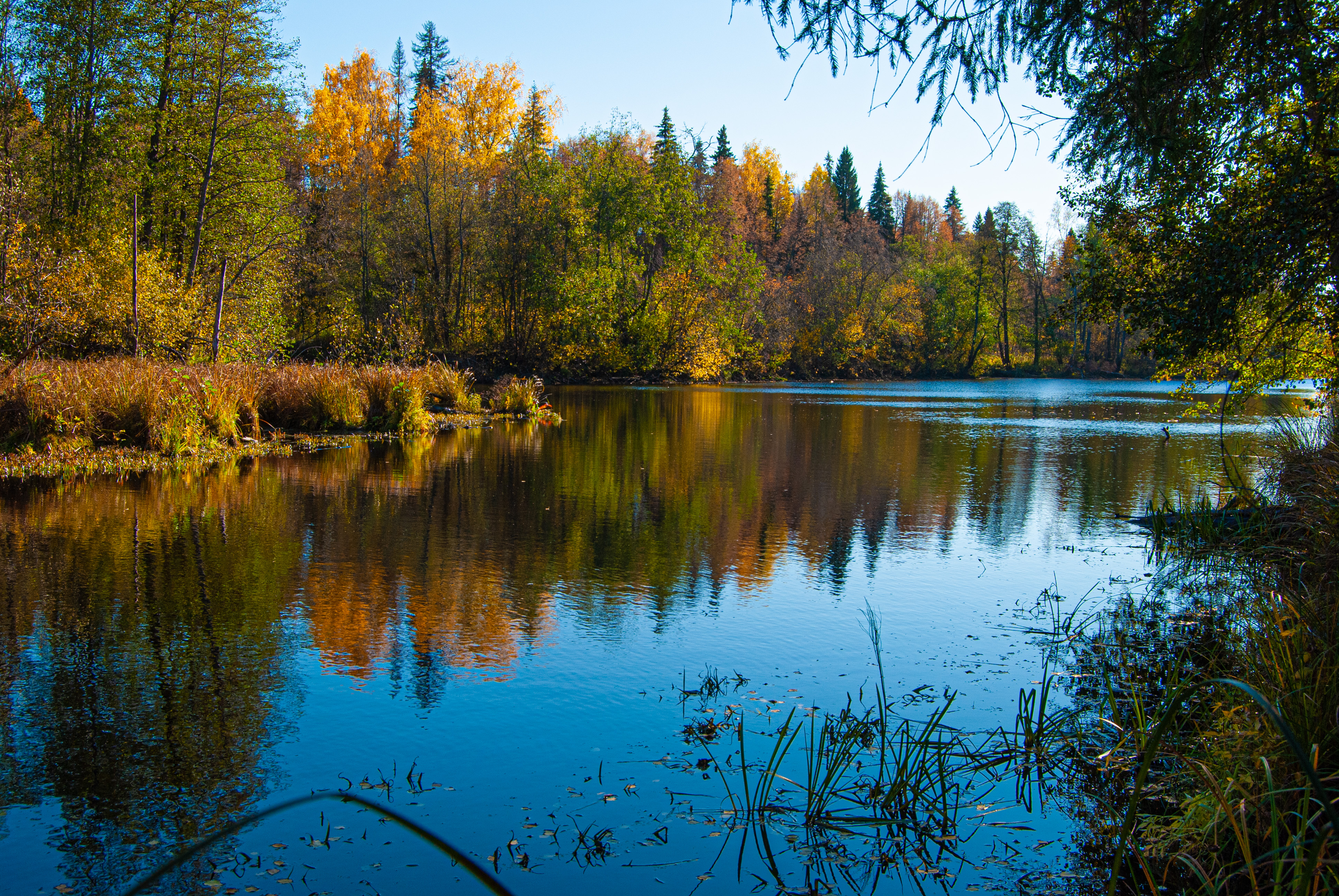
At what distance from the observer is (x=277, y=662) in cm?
596

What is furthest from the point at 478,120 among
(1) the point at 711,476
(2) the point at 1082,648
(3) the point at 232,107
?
(2) the point at 1082,648

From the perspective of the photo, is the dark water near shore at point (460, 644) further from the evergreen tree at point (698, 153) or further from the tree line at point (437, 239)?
the evergreen tree at point (698, 153)

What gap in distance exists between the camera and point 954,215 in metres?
105

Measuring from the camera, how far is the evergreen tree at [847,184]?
8606cm

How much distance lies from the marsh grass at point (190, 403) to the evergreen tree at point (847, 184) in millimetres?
71463

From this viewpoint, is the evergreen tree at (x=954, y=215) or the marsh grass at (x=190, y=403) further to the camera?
the evergreen tree at (x=954, y=215)

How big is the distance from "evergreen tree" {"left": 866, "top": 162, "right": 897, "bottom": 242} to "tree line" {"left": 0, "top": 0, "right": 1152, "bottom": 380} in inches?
9.4

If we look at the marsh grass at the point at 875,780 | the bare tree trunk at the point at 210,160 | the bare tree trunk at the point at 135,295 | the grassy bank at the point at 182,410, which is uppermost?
the bare tree trunk at the point at 210,160

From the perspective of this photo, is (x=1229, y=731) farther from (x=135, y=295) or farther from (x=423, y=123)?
(x=423, y=123)

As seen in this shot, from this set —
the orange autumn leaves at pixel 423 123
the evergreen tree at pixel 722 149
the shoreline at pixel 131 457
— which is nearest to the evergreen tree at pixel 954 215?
the evergreen tree at pixel 722 149

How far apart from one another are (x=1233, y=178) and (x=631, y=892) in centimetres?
955

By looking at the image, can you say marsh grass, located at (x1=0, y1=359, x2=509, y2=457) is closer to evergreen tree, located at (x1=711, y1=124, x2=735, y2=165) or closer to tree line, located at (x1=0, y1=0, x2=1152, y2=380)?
tree line, located at (x1=0, y1=0, x2=1152, y2=380)

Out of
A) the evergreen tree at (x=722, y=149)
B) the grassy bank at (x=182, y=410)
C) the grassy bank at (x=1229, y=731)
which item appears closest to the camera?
the grassy bank at (x=1229, y=731)

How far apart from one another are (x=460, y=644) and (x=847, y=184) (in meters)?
88.3
